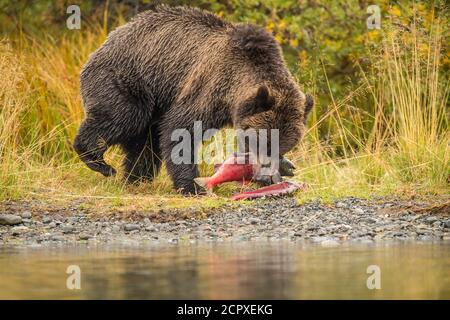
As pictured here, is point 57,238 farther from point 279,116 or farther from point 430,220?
point 430,220

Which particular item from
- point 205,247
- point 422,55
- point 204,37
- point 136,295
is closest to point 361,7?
point 422,55

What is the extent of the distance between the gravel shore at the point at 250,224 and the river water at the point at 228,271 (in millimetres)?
385

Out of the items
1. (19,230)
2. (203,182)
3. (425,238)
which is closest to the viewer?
(425,238)

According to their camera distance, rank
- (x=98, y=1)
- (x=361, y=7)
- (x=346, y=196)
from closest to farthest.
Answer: (x=346, y=196)
(x=361, y=7)
(x=98, y=1)

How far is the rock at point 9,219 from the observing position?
9.01 metres

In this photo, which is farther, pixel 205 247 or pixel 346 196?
pixel 346 196

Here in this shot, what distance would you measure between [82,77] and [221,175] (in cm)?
211

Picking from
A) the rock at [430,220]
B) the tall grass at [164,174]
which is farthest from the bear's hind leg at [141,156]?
the rock at [430,220]

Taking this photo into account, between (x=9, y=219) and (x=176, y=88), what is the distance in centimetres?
275

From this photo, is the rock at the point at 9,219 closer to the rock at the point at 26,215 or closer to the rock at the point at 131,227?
the rock at the point at 26,215

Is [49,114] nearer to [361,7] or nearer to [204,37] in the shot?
[204,37]

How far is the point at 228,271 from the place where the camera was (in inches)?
260

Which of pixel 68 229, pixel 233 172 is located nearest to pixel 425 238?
pixel 233 172

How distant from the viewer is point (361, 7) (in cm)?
1522
